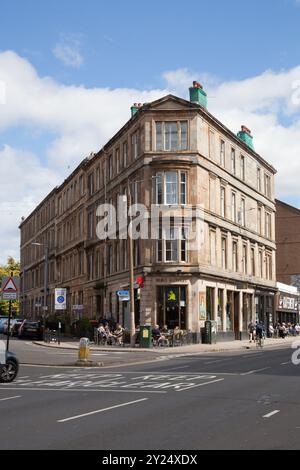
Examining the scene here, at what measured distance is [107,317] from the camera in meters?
54.0

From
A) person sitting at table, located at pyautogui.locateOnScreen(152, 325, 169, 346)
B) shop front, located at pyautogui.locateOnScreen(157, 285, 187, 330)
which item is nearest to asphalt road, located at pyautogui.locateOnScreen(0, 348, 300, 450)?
person sitting at table, located at pyautogui.locateOnScreen(152, 325, 169, 346)

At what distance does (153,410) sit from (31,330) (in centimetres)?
4107

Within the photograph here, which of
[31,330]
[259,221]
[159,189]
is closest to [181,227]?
[159,189]

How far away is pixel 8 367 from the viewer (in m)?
18.7

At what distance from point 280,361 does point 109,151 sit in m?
A: 33.3

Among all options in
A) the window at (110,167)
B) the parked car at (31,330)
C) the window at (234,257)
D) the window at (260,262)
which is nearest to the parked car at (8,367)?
the parked car at (31,330)

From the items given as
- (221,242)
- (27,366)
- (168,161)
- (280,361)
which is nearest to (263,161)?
(221,242)

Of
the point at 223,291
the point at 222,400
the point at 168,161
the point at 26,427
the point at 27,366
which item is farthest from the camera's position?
the point at 223,291

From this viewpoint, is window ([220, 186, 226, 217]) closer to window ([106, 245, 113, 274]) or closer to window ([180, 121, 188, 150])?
window ([180, 121, 188, 150])

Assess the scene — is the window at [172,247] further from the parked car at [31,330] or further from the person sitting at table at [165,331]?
the parked car at [31,330]

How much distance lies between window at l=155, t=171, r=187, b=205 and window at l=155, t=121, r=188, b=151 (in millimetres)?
2017

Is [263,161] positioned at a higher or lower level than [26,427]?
higher

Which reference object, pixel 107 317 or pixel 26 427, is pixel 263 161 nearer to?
pixel 107 317

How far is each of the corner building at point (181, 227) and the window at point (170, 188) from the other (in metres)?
0.07
